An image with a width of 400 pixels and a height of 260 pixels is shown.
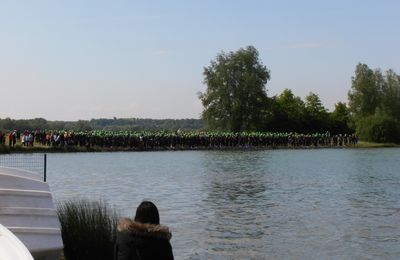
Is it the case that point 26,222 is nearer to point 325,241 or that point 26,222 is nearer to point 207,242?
point 207,242

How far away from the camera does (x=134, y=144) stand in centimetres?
6506

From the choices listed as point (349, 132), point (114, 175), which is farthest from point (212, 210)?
point (349, 132)

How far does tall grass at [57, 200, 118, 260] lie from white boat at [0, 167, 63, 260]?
963 millimetres

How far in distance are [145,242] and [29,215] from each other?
3138 millimetres

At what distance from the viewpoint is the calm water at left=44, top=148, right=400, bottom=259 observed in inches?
566

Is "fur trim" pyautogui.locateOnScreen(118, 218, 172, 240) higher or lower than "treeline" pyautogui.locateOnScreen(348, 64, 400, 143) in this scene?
lower

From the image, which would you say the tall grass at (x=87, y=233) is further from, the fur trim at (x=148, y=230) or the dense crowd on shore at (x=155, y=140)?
the dense crowd on shore at (x=155, y=140)

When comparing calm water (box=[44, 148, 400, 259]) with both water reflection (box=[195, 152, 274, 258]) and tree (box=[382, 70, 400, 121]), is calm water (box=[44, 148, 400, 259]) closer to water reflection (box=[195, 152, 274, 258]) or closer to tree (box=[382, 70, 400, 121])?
water reflection (box=[195, 152, 274, 258])

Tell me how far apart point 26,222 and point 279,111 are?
100377 mm

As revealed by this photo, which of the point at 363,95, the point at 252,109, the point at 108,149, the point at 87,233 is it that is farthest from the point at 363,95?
the point at 87,233

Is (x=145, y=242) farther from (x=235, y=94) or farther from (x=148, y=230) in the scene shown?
(x=235, y=94)

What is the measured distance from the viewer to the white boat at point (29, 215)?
869 centimetres

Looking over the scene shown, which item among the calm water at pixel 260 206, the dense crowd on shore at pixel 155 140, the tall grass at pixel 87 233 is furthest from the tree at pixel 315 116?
the tall grass at pixel 87 233

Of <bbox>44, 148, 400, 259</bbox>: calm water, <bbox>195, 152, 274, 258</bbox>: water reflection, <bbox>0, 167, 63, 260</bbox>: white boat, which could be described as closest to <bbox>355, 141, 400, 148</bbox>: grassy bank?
<bbox>44, 148, 400, 259</bbox>: calm water
